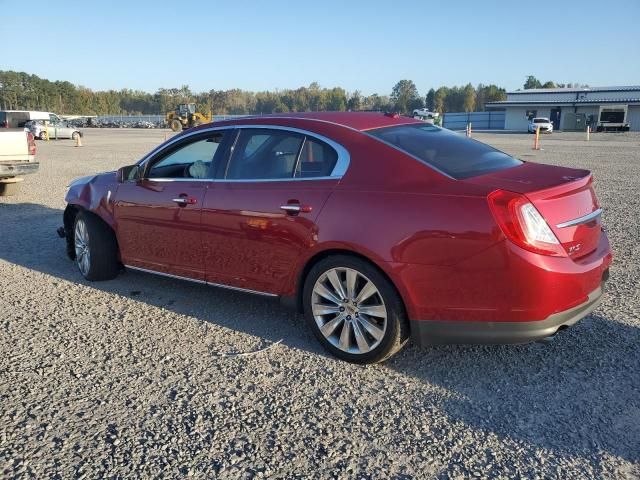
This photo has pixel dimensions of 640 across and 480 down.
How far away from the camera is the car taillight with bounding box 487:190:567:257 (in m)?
3.16

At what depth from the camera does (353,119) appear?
14.2ft

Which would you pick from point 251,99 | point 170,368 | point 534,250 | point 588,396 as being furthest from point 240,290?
point 251,99

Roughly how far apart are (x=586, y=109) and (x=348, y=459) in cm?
6936

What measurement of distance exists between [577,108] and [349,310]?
68466mm

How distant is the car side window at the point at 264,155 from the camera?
4.20 m

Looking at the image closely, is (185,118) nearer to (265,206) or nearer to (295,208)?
(265,206)

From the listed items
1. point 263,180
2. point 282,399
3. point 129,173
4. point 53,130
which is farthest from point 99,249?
point 53,130

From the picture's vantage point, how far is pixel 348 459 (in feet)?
9.14

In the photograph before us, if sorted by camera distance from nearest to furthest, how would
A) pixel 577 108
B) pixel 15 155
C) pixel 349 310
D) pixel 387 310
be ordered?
pixel 387 310
pixel 349 310
pixel 15 155
pixel 577 108

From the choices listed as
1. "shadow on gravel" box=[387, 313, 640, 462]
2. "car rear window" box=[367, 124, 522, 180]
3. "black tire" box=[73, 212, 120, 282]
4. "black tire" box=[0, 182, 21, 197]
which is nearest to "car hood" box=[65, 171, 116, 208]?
"black tire" box=[73, 212, 120, 282]

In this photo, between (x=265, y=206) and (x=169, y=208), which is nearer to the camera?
(x=265, y=206)

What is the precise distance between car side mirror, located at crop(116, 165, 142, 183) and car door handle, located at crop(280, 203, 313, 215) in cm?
193

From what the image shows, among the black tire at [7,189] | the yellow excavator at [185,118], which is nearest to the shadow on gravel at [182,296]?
the black tire at [7,189]

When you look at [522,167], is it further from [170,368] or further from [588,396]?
[170,368]
